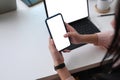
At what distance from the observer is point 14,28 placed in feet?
3.89

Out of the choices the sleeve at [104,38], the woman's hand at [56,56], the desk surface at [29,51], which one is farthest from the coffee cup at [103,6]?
the woman's hand at [56,56]

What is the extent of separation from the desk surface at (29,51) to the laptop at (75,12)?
0.16 ft

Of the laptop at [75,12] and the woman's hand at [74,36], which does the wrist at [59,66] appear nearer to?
the woman's hand at [74,36]

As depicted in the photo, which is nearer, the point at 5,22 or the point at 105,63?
the point at 105,63

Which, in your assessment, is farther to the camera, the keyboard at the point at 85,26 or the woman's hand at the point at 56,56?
the keyboard at the point at 85,26

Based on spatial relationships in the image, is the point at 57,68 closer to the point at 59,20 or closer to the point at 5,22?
the point at 59,20

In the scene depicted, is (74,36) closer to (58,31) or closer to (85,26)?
(58,31)

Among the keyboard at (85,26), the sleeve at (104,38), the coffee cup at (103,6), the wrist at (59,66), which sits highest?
the coffee cup at (103,6)

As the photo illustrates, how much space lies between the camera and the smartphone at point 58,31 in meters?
0.98

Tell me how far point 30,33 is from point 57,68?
0.93 feet

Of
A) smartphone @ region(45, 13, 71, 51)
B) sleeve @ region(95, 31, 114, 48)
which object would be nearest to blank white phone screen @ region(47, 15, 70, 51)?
smartphone @ region(45, 13, 71, 51)

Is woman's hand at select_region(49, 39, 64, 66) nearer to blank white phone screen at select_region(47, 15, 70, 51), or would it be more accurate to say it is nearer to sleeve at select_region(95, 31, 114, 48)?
blank white phone screen at select_region(47, 15, 70, 51)

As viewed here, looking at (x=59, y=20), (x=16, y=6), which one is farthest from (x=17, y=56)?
(x=16, y=6)

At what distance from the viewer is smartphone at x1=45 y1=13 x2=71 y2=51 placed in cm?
98
